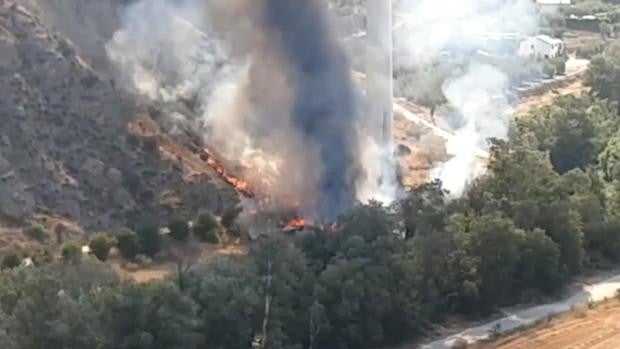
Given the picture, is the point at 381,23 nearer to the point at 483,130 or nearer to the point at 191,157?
the point at 191,157

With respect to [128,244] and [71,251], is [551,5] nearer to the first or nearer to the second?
[128,244]

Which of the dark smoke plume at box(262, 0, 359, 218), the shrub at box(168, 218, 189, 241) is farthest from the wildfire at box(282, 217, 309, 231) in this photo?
the shrub at box(168, 218, 189, 241)

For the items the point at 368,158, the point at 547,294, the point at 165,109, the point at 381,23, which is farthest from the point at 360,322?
the point at 165,109

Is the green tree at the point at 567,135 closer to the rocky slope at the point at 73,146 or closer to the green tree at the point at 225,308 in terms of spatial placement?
the rocky slope at the point at 73,146

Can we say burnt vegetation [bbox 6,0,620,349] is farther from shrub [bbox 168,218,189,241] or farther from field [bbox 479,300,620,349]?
field [bbox 479,300,620,349]

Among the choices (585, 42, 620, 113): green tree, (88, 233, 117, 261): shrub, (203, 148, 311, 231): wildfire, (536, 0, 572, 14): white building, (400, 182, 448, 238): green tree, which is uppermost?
(536, 0, 572, 14): white building

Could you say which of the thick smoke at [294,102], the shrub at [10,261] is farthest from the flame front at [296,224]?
the shrub at [10,261]
